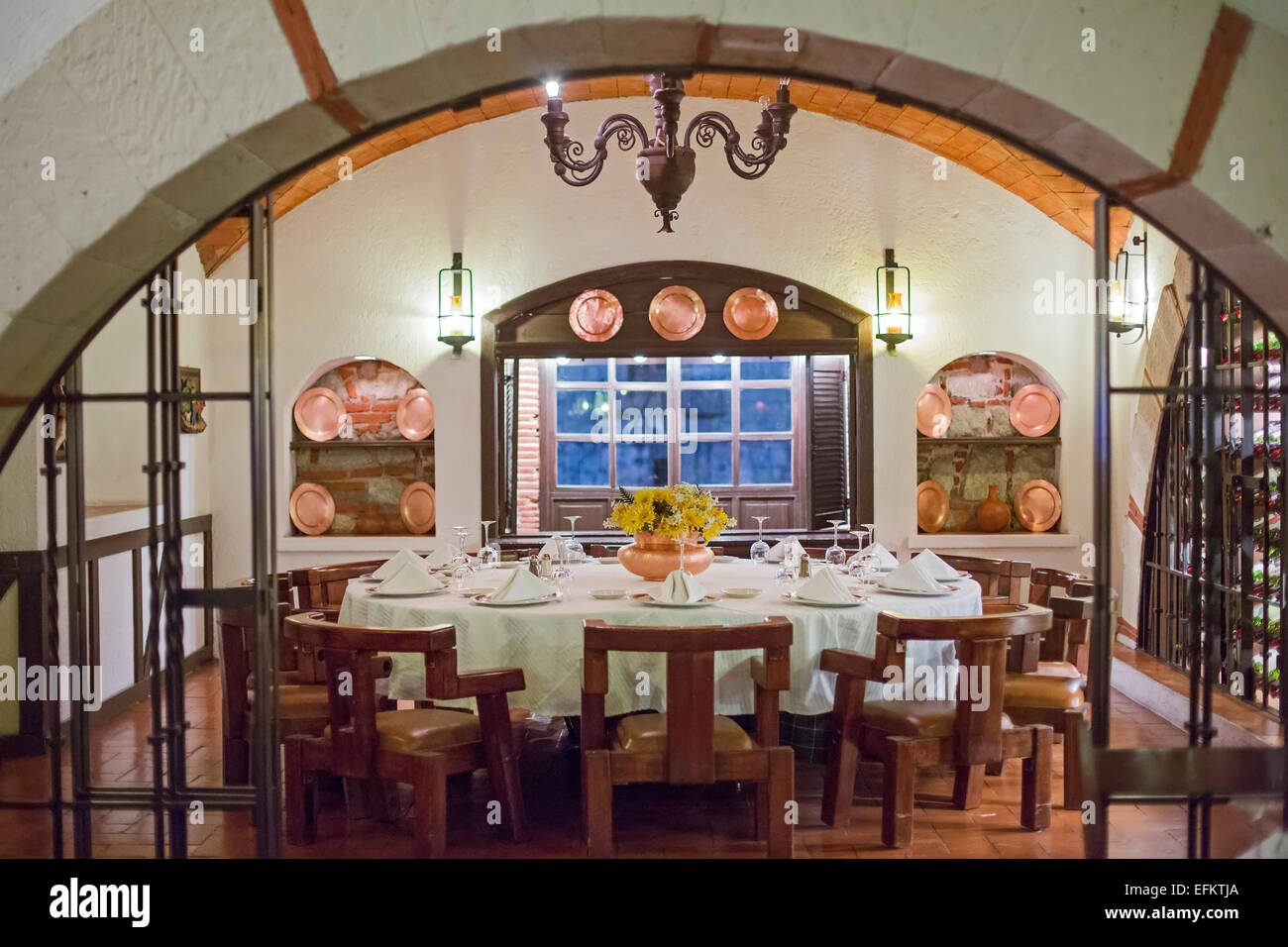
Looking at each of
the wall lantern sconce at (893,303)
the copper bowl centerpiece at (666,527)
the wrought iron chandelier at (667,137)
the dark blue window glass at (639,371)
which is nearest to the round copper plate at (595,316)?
the wall lantern sconce at (893,303)

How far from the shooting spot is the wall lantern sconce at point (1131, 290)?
20.2ft

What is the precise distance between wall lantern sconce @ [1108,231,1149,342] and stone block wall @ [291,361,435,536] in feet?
14.1

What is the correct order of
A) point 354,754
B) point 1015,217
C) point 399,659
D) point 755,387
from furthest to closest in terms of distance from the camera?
1. point 755,387
2. point 1015,217
3. point 399,659
4. point 354,754

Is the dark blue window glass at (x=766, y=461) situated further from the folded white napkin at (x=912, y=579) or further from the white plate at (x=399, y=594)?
the white plate at (x=399, y=594)

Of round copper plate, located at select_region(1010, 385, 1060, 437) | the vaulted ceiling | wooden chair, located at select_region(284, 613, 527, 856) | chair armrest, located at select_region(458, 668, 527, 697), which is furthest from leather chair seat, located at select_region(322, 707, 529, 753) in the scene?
round copper plate, located at select_region(1010, 385, 1060, 437)

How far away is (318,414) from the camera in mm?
7227

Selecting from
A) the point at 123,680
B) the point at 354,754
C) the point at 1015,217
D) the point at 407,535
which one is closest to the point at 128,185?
the point at 354,754

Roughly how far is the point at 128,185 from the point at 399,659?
7.22 feet

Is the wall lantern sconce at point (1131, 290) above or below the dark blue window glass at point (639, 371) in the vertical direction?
above

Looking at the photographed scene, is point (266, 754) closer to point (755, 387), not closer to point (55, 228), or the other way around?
point (55, 228)

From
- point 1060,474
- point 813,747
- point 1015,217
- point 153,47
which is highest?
point 1015,217

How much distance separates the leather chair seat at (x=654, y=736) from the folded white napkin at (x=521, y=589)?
648 millimetres

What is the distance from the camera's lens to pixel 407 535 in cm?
718

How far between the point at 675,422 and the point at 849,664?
16.7 ft
